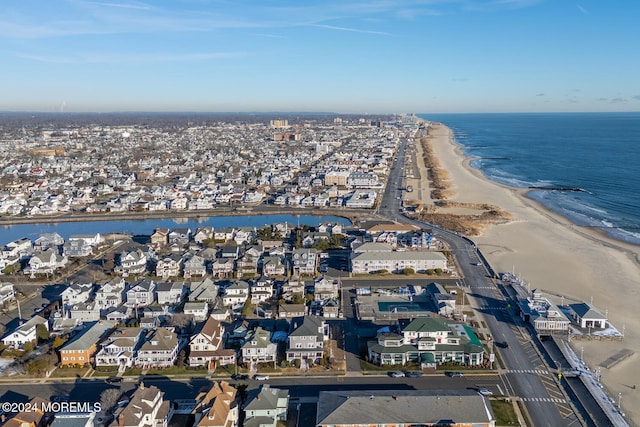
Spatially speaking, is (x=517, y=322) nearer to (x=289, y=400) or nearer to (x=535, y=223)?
(x=289, y=400)

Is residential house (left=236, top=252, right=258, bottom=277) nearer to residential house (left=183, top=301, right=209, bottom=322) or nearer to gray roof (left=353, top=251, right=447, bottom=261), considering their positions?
residential house (left=183, top=301, right=209, bottom=322)

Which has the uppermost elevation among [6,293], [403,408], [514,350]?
[403,408]

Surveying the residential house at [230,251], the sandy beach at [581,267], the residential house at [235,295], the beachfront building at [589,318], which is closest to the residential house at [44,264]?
the residential house at [230,251]

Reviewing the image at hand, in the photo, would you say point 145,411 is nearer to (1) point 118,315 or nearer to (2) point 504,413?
(1) point 118,315

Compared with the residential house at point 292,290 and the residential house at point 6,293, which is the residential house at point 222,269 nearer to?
the residential house at point 292,290

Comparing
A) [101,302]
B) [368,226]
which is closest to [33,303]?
[101,302]

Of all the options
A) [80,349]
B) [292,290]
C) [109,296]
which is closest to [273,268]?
[292,290]
